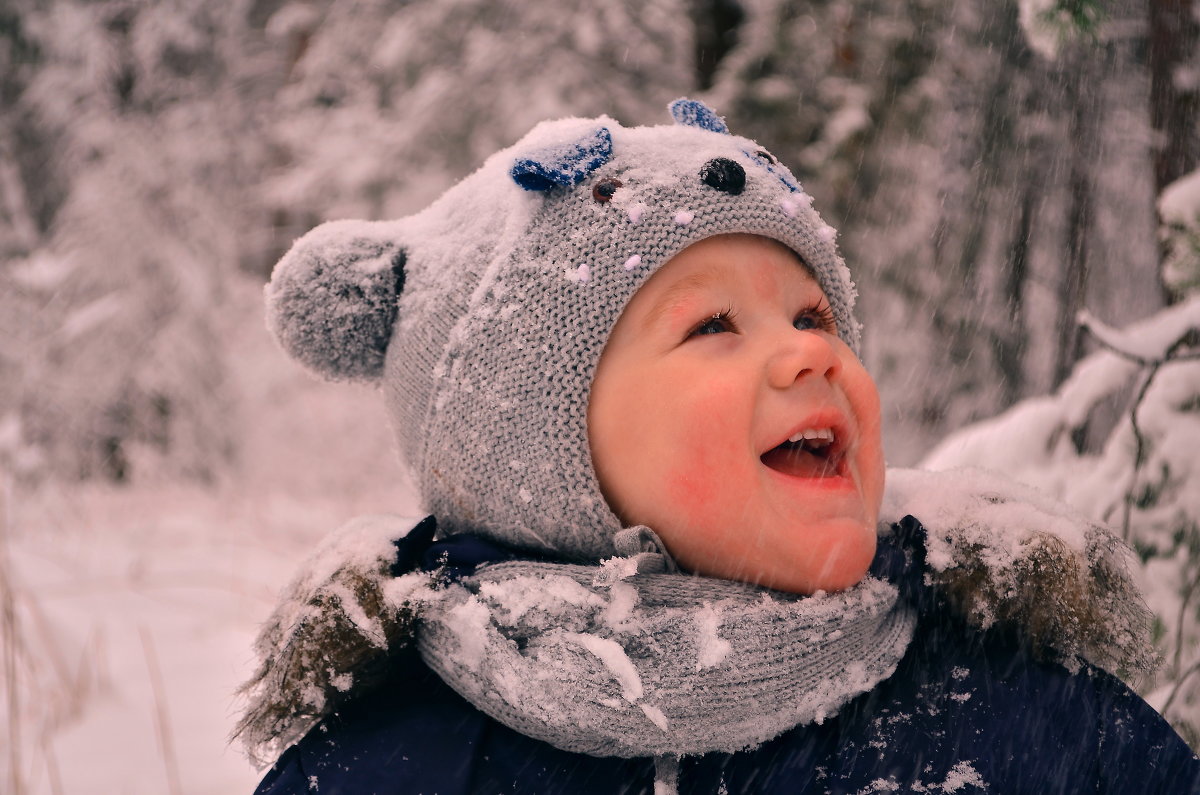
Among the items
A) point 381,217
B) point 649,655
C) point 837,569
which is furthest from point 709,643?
point 381,217

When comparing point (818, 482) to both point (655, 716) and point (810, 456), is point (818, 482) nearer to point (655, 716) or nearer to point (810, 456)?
point (810, 456)

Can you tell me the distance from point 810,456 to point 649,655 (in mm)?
465

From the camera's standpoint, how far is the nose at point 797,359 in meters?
1.42

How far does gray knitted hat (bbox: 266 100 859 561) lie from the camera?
150 cm

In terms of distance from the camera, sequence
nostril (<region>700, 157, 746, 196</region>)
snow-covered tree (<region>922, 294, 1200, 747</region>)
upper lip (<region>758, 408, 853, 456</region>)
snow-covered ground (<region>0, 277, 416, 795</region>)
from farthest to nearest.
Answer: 1. snow-covered ground (<region>0, 277, 416, 795</region>)
2. snow-covered tree (<region>922, 294, 1200, 747</region>)
3. nostril (<region>700, 157, 746, 196</region>)
4. upper lip (<region>758, 408, 853, 456</region>)

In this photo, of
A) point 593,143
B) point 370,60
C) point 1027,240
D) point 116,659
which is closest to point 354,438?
point 370,60

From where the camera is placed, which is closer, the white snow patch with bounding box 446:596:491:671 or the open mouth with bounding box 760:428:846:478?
the white snow patch with bounding box 446:596:491:671

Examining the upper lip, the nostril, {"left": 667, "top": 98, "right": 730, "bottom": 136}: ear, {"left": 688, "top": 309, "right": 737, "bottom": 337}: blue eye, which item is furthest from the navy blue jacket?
{"left": 667, "top": 98, "right": 730, "bottom": 136}: ear

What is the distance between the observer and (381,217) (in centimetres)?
832

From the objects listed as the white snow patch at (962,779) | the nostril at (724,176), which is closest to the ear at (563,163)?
the nostril at (724,176)

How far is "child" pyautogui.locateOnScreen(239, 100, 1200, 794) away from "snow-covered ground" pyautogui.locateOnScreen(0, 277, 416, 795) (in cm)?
34

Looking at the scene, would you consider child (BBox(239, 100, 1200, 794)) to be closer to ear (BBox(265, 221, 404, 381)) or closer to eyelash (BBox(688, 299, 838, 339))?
→ eyelash (BBox(688, 299, 838, 339))

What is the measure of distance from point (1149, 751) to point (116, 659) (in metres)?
3.52

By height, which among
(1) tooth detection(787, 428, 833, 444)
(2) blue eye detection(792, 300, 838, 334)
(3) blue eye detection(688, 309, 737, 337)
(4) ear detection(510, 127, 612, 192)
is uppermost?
(4) ear detection(510, 127, 612, 192)
